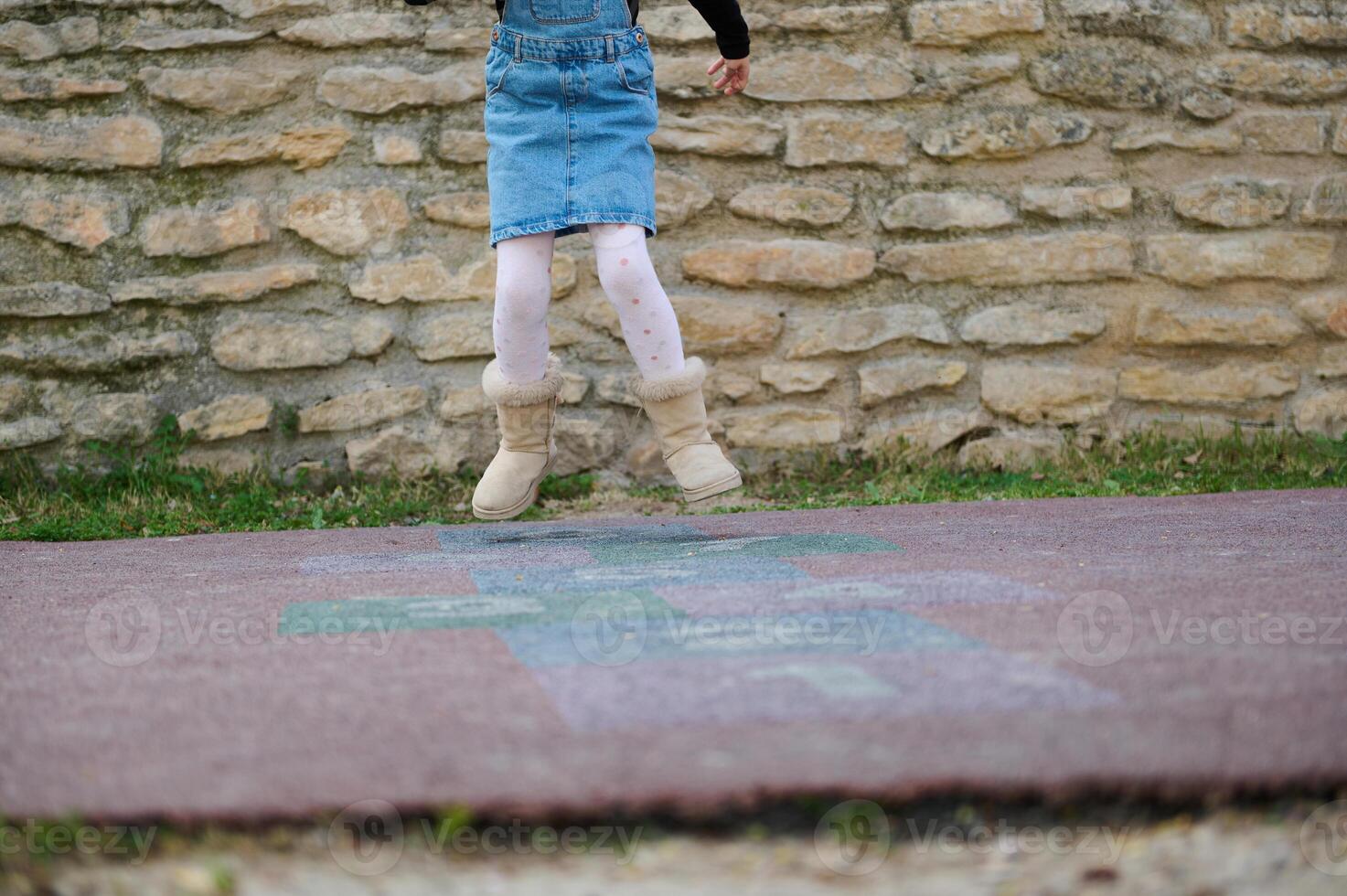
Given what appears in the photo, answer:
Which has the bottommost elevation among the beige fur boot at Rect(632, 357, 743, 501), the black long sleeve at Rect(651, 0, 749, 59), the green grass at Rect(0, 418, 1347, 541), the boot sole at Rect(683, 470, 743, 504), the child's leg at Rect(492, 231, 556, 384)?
the green grass at Rect(0, 418, 1347, 541)

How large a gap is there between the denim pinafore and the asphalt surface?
0.70m

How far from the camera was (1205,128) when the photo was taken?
11.5 ft

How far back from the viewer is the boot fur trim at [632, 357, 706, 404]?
2.62 meters

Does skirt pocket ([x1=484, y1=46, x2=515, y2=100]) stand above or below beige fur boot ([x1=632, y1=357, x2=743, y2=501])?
above

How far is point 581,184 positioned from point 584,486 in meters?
1.15

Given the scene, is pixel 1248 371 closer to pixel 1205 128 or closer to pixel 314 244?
pixel 1205 128

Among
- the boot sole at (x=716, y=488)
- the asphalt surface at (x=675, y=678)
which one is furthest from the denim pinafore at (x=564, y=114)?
the asphalt surface at (x=675, y=678)

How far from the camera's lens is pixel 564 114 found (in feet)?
8.09

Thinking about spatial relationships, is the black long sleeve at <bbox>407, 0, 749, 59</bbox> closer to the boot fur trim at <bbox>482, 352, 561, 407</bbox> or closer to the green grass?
the boot fur trim at <bbox>482, 352, 561, 407</bbox>

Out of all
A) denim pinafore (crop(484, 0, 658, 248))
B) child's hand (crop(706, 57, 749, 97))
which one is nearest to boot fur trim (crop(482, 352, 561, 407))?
denim pinafore (crop(484, 0, 658, 248))

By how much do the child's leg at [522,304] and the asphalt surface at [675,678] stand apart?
0.51m

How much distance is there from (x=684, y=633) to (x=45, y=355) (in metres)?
2.48

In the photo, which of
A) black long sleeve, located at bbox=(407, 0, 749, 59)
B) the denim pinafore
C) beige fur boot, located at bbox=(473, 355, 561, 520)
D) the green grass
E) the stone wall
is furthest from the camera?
the stone wall

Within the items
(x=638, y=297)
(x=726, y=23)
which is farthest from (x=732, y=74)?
(x=638, y=297)
